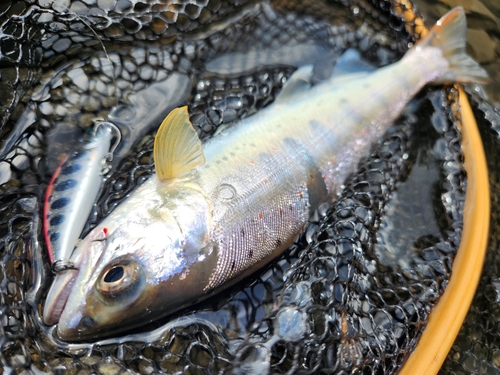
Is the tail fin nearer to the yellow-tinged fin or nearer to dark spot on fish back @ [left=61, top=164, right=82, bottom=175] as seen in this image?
the yellow-tinged fin

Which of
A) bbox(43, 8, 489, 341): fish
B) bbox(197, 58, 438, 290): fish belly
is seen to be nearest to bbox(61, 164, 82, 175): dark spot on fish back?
bbox(43, 8, 489, 341): fish

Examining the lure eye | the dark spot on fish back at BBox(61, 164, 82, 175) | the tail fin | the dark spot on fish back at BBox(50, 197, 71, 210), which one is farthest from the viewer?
the tail fin

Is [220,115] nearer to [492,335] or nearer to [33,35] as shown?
[33,35]

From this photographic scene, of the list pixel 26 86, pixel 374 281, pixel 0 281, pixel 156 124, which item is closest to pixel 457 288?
pixel 374 281

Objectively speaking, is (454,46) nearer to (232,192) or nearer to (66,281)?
(232,192)

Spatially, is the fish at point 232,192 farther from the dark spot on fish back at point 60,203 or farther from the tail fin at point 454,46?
the dark spot on fish back at point 60,203

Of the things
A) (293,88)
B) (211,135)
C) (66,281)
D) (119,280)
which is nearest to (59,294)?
(66,281)

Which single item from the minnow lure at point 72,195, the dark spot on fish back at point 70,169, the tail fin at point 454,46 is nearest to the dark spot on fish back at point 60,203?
the minnow lure at point 72,195
